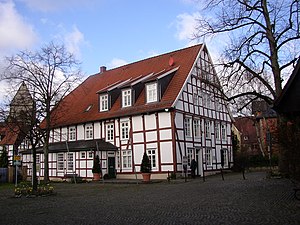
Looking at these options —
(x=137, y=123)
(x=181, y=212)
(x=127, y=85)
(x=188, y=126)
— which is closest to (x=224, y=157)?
(x=188, y=126)

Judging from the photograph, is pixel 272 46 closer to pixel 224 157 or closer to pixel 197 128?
pixel 197 128

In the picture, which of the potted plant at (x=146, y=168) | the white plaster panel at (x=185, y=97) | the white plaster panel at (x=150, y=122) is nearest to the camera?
the potted plant at (x=146, y=168)

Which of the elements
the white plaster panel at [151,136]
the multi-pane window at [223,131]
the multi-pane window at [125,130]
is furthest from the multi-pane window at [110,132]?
the multi-pane window at [223,131]

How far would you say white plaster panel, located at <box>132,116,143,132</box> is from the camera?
31141mm

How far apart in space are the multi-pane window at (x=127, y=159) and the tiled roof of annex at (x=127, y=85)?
3364mm

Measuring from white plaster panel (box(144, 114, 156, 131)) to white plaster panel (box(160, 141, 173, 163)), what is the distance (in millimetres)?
1698

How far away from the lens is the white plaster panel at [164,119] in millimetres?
29281

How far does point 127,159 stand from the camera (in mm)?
32344

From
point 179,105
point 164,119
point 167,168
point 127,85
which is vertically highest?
point 127,85

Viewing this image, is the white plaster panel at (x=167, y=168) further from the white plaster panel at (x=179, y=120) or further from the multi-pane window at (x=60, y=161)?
the multi-pane window at (x=60, y=161)

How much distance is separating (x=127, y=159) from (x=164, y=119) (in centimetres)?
551

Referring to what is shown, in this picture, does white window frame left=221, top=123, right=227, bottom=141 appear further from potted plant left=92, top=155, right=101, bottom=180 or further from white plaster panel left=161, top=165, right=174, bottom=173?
potted plant left=92, top=155, right=101, bottom=180

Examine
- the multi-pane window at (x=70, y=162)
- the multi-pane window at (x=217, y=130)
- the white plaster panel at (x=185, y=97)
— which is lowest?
the multi-pane window at (x=70, y=162)

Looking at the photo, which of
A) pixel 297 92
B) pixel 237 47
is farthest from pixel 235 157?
pixel 297 92
